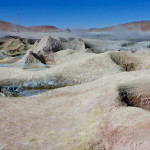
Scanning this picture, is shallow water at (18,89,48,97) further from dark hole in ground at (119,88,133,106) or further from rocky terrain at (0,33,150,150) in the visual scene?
dark hole in ground at (119,88,133,106)

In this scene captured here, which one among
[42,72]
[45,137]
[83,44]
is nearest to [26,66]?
[42,72]

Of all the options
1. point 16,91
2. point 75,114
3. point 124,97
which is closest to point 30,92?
point 16,91

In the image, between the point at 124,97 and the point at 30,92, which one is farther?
the point at 30,92

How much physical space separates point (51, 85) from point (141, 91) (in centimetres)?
587

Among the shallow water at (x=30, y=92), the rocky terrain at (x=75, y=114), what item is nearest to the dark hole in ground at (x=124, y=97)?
the rocky terrain at (x=75, y=114)

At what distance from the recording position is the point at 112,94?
7633 mm

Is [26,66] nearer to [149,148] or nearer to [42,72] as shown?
[42,72]

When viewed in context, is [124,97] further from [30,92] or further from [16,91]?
[16,91]

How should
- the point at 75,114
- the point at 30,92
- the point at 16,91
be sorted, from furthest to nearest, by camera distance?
the point at 16,91
the point at 30,92
the point at 75,114

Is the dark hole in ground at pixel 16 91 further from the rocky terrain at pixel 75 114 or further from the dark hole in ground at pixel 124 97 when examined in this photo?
the dark hole in ground at pixel 124 97

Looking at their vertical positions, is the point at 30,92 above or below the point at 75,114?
below

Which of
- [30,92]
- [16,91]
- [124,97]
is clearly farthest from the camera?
[16,91]

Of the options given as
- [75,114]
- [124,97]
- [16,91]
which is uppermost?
[124,97]

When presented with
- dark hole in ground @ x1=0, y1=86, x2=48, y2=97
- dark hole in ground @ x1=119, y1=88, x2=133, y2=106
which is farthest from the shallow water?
dark hole in ground @ x1=119, y1=88, x2=133, y2=106
